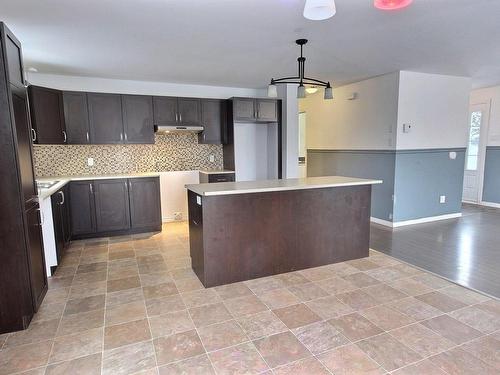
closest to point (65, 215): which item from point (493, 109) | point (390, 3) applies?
point (390, 3)

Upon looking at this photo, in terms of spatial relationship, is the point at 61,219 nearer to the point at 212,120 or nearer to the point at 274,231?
the point at 274,231

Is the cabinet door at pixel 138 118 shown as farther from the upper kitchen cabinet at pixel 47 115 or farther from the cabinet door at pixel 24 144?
the cabinet door at pixel 24 144

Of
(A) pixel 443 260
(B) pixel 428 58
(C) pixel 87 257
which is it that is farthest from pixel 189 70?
(A) pixel 443 260

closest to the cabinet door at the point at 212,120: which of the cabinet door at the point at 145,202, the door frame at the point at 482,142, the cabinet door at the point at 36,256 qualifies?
the cabinet door at the point at 145,202

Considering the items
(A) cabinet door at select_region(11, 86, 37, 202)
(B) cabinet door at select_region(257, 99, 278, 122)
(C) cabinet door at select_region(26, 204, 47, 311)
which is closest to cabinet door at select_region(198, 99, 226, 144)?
(B) cabinet door at select_region(257, 99, 278, 122)

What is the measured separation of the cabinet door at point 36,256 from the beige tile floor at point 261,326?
15cm

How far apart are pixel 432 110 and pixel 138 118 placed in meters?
4.68

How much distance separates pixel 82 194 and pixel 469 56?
17.5 feet

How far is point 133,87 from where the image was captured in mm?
5031

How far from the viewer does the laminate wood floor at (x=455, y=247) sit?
3.03 m

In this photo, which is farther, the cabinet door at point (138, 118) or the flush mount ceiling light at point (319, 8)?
the cabinet door at point (138, 118)

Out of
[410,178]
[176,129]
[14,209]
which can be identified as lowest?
[410,178]

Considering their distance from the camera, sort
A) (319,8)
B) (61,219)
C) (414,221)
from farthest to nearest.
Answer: (414,221)
(61,219)
(319,8)

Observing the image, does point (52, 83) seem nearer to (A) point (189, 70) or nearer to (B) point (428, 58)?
(A) point (189, 70)
